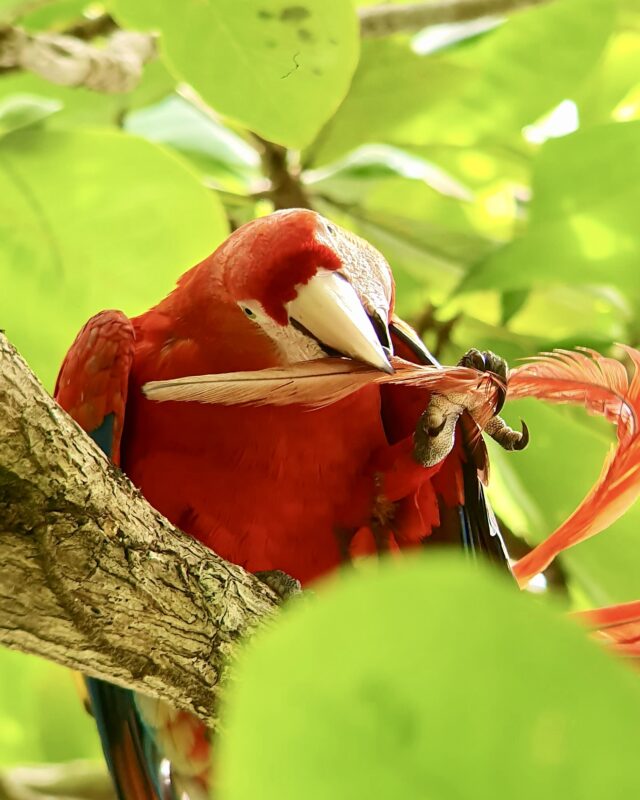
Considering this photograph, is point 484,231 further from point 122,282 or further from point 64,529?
point 64,529

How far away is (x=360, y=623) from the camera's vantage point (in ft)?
0.61

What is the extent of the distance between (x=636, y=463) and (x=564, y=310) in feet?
1.32

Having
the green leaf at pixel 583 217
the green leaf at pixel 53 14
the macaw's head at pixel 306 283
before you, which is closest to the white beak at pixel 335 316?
the macaw's head at pixel 306 283

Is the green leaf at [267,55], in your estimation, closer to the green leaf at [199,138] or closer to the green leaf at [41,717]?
the green leaf at [199,138]

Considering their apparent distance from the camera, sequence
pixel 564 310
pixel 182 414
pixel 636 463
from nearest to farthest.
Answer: pixel 636 463 < pixel 182 414 < pixel 564 310

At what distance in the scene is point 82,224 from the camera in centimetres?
69

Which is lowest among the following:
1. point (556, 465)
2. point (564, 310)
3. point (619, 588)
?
point (619, 588)

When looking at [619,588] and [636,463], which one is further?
[619,588]

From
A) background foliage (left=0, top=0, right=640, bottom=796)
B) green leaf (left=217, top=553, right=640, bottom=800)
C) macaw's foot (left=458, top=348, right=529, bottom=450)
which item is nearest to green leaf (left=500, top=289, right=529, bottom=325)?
background foliage (left=0, top=0, right=640, bottom=796)

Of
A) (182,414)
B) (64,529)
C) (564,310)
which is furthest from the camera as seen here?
(564,310)

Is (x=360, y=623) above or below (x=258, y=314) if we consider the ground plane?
below

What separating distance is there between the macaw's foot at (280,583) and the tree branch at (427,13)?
0.48 metres

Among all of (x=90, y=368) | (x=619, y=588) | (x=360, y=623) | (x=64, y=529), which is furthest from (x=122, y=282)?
(x=360, y=623)

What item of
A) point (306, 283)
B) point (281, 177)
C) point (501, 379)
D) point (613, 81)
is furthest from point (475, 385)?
point (613, 81)
